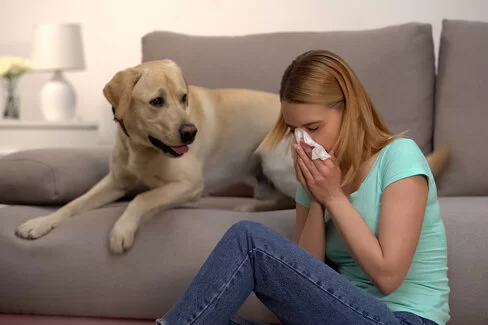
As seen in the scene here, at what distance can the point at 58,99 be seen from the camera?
3.09 meters

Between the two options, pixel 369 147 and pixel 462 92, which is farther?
pixel 462 92

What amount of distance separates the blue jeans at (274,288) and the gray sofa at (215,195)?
0.36 m

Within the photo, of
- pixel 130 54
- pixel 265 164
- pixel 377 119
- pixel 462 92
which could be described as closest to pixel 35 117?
pixel 130 54

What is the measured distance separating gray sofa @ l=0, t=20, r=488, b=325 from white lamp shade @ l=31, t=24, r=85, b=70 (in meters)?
0.77

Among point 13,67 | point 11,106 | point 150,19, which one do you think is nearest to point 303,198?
point 150,19

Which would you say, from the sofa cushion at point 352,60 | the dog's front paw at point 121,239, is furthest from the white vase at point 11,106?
the dog's front paw at point 121,239

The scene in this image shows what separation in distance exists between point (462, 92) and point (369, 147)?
1.04 m

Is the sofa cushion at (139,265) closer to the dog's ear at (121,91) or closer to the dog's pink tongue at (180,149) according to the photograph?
the dog's pink tongue at (180,149)

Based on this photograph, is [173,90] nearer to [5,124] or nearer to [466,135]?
[466,135]

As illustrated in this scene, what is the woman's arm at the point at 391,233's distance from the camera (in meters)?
1.11

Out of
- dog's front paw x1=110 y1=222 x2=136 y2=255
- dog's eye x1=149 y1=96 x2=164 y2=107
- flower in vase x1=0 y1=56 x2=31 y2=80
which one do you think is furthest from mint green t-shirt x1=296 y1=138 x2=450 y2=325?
flower in vase x1=0 y1=56 x2=31 y2=80

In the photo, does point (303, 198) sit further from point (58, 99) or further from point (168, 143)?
point (58, 99)

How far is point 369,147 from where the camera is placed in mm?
1237

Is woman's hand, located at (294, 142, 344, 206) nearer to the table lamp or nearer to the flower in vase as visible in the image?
the table lamp
